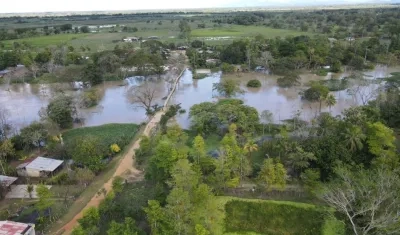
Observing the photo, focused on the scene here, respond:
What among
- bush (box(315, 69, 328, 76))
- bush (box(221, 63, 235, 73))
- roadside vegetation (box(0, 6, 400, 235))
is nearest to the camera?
roadside vegetation (box(0, 6, 400, 235))

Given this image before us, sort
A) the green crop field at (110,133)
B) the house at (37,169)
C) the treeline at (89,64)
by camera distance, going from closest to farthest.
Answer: the house at (37,169)
the green crop field at (110,133)
the treeline at (89,64)

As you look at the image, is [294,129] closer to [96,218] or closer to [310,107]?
[310,107]

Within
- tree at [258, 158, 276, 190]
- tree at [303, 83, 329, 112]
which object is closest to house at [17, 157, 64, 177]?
tree at [258, 158, 276, 190]

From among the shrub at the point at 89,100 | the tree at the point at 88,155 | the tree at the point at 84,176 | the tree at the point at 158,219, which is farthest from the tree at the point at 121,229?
the shrub at the point at 89,100

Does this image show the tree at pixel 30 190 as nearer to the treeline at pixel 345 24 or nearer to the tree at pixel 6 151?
the tree at pixel 6 151

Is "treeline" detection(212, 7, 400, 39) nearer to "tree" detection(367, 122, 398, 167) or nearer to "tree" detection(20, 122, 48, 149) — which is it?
"tree" detection(367, 122, 398, 167)

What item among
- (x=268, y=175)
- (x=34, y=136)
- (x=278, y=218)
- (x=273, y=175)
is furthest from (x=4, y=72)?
(x=278, y=218)
